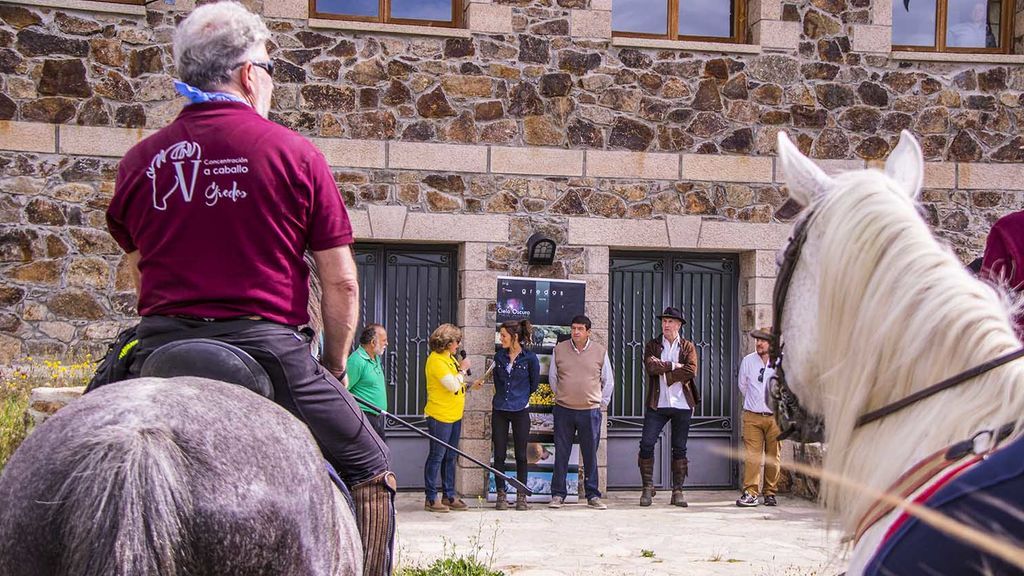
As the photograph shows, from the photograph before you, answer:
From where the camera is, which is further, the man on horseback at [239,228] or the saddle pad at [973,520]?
the man on horseback at [239,228]

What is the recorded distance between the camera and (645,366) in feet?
40.7

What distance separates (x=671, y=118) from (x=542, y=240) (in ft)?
7.13

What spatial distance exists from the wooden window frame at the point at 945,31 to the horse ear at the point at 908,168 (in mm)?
11667

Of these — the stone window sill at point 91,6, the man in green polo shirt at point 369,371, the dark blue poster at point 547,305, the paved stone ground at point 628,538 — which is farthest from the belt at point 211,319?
the stone window sill at point 91,6

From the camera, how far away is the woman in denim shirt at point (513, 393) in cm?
1179

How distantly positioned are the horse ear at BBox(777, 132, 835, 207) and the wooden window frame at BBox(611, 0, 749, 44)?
1069cm

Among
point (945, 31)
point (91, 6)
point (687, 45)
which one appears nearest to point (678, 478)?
point (687, 45)

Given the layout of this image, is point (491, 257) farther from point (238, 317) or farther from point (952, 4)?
point (238, 317)

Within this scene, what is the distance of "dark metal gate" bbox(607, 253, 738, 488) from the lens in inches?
515

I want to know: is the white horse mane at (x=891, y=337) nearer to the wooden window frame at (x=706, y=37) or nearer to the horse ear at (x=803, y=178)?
the horse ear at (x=803, y=178)

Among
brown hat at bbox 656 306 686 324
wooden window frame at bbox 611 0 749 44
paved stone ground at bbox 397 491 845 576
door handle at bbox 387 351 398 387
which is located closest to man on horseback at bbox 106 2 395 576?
paved stone ground at bbox 397 491 845 576

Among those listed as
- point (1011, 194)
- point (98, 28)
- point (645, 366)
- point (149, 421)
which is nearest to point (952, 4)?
point (1011, 194)

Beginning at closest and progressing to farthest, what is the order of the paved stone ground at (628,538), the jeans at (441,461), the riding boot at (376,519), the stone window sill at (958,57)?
the riding boot at (376,519) → the paved stone ground at (628,538) → the jeans at (441,461) → the stone window sill at (958,57)

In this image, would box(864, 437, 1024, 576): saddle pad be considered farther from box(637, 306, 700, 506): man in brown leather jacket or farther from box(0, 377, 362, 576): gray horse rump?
box(637, 306, 700, 506): man in brown leather jacket
